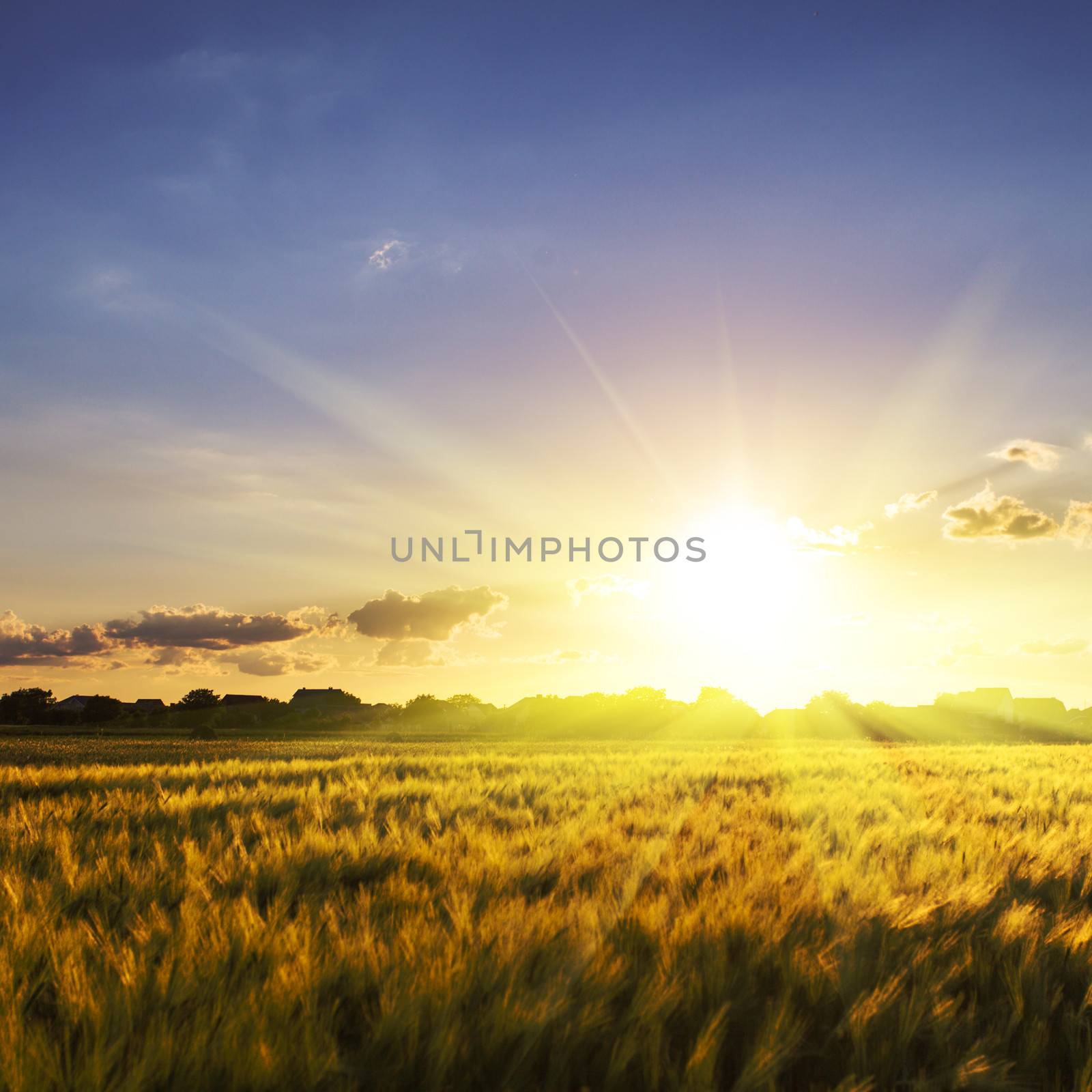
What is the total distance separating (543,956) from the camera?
9.21 feet

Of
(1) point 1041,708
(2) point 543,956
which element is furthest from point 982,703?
(2) point 543,956

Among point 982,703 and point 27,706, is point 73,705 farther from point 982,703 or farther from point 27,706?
point 982,703

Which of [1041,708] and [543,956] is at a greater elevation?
[543,956]

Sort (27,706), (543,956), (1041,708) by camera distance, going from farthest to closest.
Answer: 1. (1041,708)
2. (27,706)
3. (543,956)

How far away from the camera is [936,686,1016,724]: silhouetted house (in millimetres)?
61391

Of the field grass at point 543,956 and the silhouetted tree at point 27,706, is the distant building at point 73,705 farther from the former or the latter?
the field grass at point 543,956

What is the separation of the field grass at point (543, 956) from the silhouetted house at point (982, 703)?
64115 mm

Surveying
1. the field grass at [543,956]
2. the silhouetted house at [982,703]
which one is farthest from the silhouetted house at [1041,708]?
the field grass at [543,956]

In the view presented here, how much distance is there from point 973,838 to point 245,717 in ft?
182

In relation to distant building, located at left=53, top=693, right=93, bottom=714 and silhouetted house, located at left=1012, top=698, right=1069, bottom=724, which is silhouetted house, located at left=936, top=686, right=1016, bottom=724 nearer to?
silhouetted house, located at left=1012, top=698, right=1069, bottom=724

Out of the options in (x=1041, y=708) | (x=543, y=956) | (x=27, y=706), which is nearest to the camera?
(x=543, y=956)

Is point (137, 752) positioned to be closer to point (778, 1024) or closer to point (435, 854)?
point (435, 854)

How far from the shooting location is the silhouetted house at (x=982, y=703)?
61391mm

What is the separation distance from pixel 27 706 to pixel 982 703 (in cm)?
8984
